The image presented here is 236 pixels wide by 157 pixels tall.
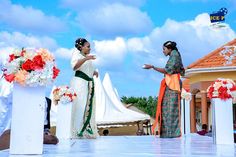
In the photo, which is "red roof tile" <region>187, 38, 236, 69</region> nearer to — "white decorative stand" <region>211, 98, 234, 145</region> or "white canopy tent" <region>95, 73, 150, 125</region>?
"white canopy tent" <region>95, 73, 150, 125</region>

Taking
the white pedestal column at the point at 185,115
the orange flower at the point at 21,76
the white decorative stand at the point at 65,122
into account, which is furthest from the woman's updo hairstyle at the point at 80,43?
the orange flower at the point at 21,76

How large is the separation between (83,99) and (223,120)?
9.17 feet

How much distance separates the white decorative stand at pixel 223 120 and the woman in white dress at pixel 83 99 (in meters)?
2.57

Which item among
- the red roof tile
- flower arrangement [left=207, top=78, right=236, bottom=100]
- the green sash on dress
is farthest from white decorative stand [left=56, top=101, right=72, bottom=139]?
the red roof tile

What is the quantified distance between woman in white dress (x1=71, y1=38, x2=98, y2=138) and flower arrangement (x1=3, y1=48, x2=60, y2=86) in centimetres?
345

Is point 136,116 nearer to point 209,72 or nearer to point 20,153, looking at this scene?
point 209,72

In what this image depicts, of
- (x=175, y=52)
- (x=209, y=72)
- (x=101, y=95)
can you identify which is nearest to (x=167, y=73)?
(x=175, y=52)

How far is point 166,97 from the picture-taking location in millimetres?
7238

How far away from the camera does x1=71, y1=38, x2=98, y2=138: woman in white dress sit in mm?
7340

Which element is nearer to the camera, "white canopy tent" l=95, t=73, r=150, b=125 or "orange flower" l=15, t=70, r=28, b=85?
"orange flower" l=15, t=70, r=28, b=85

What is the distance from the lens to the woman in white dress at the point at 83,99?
289 inches

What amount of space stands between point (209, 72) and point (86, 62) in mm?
7832

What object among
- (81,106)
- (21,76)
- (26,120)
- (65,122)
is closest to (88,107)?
(81,106)

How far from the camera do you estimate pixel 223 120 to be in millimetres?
5680
